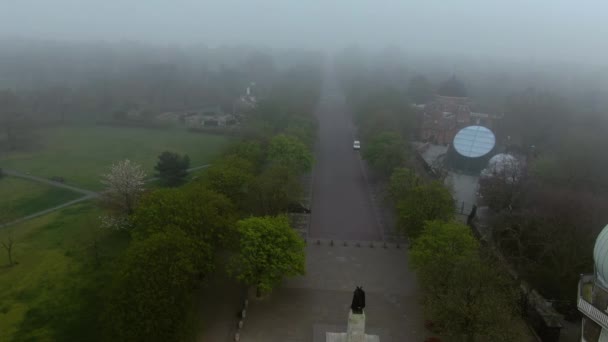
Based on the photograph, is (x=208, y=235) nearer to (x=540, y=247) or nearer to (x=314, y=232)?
(x=314, y=232)

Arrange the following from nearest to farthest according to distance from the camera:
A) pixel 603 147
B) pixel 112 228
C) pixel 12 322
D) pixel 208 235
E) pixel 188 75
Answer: pixel 12 322 → pixel 208 235 → pixel 112 228 → pixel 603 147 → pixel 188 75

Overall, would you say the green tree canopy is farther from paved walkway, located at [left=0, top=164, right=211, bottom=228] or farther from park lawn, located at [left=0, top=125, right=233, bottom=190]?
park lawn, located at [left=0, top=125, right=233, bottom=190]

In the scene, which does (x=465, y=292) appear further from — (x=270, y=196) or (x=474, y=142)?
(x=474, y=142)

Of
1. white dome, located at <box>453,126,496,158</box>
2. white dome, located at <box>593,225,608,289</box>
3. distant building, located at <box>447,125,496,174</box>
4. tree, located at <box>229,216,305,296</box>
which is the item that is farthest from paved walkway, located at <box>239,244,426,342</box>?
white dome, located at <box>453,126,496,158</box>

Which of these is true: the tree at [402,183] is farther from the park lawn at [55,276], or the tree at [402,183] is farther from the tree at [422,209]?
the park lawn at [55,276]

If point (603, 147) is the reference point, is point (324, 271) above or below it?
below

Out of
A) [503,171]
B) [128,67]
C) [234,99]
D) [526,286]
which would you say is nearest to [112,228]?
[526,286]

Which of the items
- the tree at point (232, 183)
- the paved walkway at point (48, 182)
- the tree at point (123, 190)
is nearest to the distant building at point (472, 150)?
the tree at point (232, 183)
